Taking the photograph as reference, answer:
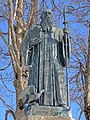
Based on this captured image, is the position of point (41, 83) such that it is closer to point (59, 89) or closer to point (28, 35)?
point (59, 89)

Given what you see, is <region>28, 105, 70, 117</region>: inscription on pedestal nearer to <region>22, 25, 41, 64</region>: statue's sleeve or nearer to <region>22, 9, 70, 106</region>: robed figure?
<region>22, 9, 70, 106</region>: robed figure

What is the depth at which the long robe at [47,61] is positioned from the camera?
22.6 feet

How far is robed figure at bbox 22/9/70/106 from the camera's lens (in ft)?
22.6

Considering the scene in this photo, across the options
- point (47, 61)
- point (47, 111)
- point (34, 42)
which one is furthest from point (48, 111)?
point (34, 42)

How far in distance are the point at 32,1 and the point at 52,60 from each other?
969 cm

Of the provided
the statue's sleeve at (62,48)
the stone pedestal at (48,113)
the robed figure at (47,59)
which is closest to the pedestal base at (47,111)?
the stone pedestal at (48,113)

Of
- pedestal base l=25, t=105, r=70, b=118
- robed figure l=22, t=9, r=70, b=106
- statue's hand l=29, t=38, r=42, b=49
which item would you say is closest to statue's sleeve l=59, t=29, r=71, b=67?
robed figure l=22, t=9, r=70, b=106

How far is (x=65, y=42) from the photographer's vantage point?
723 centimetres

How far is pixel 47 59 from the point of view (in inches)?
282

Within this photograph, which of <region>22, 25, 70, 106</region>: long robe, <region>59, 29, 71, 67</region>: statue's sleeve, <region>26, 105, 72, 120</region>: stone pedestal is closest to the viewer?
<region>26, 105, 72, 120</region>: stone pedestal

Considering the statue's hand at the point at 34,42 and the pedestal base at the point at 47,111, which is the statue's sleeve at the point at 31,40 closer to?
the statue's hand at the point at 34,42

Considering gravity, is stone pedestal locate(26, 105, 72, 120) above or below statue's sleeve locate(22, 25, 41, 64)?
below

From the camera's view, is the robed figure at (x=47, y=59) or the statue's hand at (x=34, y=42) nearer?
the robed figure at (x=47, y=59)

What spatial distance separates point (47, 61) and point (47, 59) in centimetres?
4
